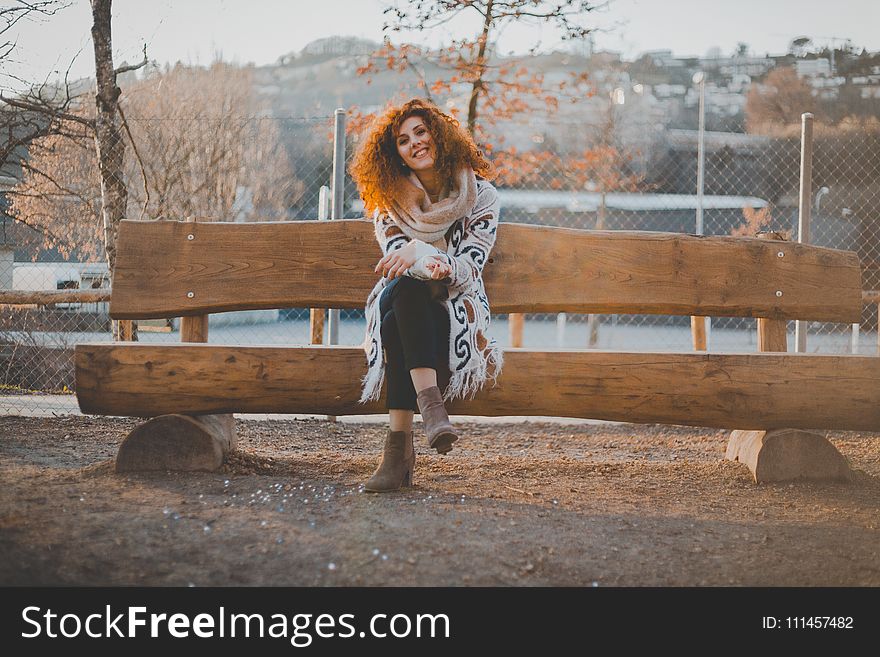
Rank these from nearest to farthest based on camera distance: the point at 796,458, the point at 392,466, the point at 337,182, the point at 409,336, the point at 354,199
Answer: the point at 409,336
the point at 392,466
the point at 796,458
the point at 337,182
the point at 354,199

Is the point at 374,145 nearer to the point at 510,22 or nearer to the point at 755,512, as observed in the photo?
the point at 755,512

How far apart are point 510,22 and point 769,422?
3.73m

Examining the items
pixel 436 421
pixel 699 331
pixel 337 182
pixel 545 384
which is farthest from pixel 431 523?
pixel 337 182

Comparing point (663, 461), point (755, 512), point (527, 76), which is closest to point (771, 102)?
point (527, 76)

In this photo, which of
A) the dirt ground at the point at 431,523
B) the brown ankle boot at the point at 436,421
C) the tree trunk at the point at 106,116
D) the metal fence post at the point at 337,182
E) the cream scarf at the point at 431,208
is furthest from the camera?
the tree trunk at the point at 106,116

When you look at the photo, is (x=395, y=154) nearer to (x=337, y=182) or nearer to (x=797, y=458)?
(x=337, y=182)

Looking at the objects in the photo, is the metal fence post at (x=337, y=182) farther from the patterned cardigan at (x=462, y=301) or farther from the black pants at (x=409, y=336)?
the black pants at (x=409, y=336)

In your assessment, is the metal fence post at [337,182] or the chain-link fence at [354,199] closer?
the metal fence post at [337,182]

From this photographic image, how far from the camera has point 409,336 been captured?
9.52 ft

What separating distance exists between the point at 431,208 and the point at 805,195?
3.01 metres

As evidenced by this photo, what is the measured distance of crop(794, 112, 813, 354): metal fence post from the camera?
4.91 meters

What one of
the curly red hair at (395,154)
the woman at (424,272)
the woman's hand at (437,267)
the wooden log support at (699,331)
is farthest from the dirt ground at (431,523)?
the curly red hair at (395,154)

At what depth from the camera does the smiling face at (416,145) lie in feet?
10.8

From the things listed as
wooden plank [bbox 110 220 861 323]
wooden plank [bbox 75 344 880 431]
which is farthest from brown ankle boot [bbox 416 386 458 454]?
wooden plank [bbox 110 220 861 323]
